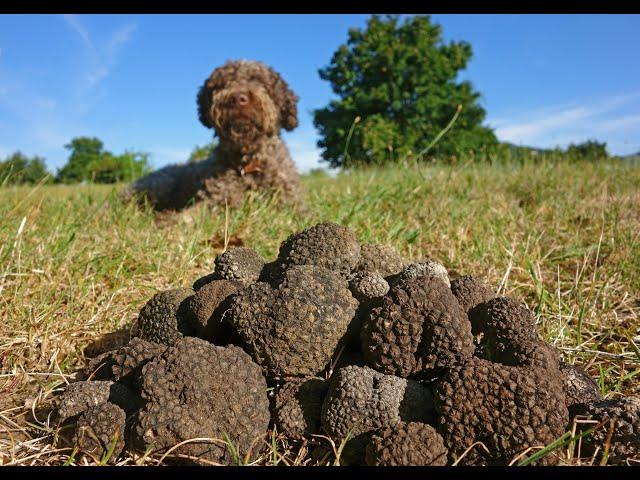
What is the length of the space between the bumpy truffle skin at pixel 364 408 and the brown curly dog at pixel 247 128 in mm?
4324

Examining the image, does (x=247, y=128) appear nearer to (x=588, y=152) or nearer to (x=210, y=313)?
(x=210, y=313)

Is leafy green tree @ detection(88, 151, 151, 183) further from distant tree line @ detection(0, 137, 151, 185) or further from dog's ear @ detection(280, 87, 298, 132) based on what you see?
dog's ear @ detection(280, 87, 298, 132)

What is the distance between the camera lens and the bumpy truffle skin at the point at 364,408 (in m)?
1.71

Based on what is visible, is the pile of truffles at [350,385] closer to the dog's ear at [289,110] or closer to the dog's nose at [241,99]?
the dog's nose at [241,99]

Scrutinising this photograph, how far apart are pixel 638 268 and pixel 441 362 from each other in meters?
2.54

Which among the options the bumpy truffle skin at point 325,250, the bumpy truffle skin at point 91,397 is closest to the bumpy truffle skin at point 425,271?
the bumpy truffle skin at point 325,250

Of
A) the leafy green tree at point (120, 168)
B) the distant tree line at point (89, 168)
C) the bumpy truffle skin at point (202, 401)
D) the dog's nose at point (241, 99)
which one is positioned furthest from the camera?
the leafy green tree at point (120, 168)

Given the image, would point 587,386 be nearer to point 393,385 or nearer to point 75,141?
point 393,385

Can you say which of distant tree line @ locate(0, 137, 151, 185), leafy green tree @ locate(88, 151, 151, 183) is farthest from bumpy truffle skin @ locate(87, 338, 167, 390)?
leafy green tree @ locate(88, 151, 151, 183)

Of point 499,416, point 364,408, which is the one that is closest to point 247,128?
point 364,408

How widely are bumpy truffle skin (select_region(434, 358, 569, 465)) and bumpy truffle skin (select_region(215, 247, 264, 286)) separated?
Result: 107cm

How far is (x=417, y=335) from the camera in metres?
1.81
